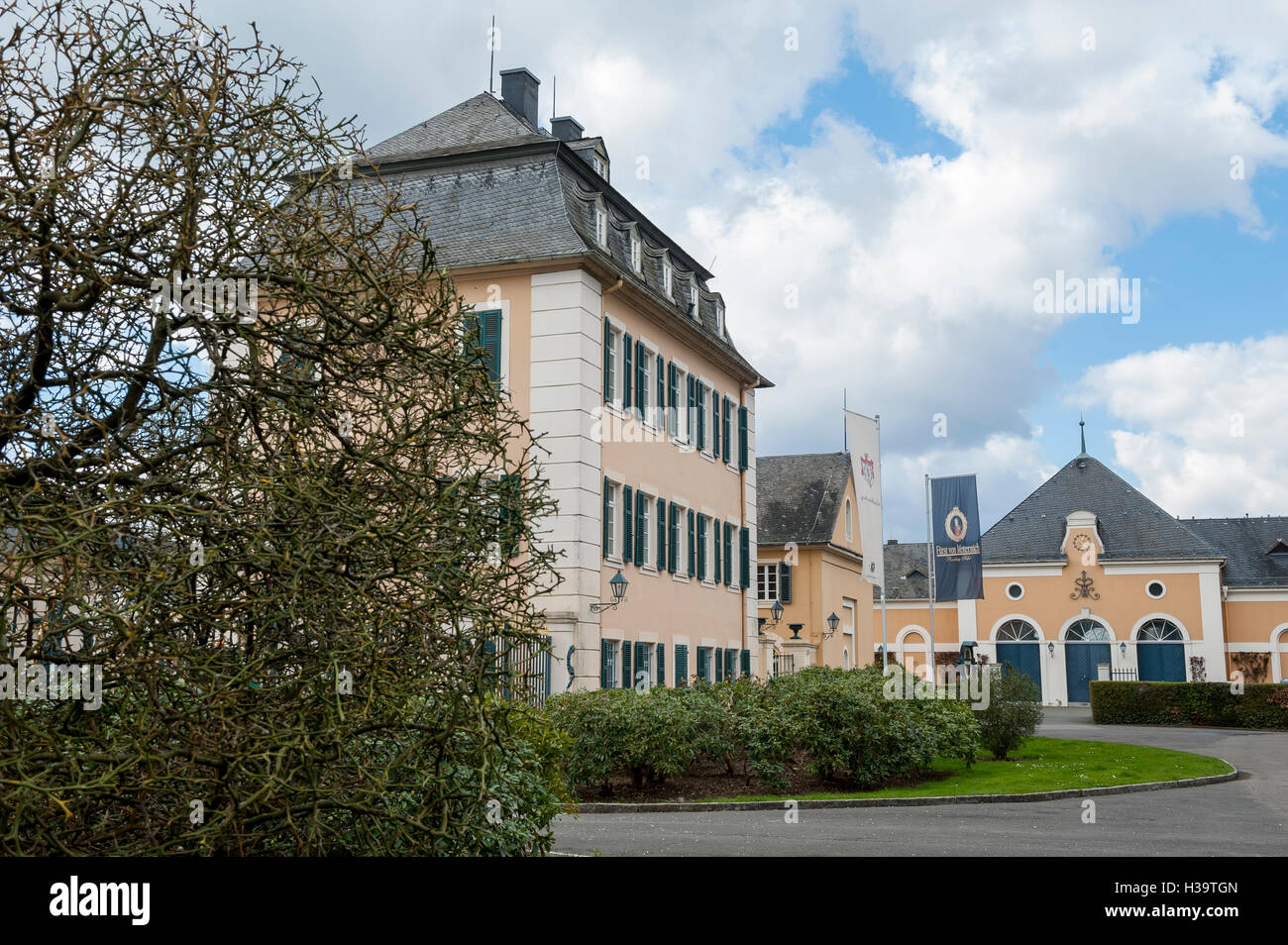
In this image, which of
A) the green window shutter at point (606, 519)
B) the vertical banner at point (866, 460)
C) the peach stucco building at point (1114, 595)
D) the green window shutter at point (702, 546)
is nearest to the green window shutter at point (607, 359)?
the green window shutter at point (606, 519)

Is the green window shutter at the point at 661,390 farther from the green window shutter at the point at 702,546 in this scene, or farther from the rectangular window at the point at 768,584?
the rectangular window at the point at 768,584

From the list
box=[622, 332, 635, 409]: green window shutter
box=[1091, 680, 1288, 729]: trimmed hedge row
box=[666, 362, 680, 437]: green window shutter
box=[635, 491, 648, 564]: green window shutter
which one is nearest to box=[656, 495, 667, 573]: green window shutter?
A: box=[635, 491, 648, 564]: green window shutter

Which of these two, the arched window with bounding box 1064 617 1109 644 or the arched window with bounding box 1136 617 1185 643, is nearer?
the arched window with bounding box 1136 617 1185 643

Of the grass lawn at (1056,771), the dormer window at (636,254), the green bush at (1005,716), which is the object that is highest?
the dormer window at (636,254)

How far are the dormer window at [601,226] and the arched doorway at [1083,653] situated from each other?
124 ft

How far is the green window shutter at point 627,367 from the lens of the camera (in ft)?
77.9

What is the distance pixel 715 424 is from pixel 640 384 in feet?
16.1

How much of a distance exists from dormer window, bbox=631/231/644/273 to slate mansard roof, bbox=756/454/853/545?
50.1ft

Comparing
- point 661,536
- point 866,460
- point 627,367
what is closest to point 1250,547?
point 866,460

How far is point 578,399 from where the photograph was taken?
21828 mm

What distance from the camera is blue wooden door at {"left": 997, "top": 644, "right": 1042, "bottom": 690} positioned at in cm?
5522

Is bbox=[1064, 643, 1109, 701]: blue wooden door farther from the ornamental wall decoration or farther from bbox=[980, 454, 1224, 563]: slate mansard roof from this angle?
bbox=[980, 454, 1224, 563]: slate mansard roof

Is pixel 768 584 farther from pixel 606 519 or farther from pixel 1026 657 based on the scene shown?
pixel 1026 657

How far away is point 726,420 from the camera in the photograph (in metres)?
30.0
